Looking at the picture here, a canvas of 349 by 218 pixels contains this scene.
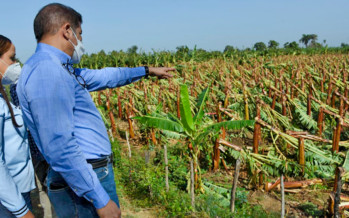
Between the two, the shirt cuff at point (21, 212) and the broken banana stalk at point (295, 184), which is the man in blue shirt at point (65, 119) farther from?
the broken banana stalk at point (295, 184)

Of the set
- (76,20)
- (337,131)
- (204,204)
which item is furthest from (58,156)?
(337,131)

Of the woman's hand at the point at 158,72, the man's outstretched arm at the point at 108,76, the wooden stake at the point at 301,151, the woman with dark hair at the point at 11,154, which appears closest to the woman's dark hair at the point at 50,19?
the man's outstretched arm at the point at 108,76

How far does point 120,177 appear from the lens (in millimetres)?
4570

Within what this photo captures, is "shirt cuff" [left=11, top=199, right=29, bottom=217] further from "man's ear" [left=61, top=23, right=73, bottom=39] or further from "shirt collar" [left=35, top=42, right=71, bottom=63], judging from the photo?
"man's ear" [left=61, top=23, right=73, bottom=39]

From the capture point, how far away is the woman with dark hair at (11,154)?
68.6 inches

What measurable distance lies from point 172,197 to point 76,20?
2775 mm

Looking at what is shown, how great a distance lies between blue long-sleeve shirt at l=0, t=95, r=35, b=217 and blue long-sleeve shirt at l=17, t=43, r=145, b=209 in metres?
0.58

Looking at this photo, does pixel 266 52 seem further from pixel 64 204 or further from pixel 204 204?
pixel 64 204

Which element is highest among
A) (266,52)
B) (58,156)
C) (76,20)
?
(266,52)

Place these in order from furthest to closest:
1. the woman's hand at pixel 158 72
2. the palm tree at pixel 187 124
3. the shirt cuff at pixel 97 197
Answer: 1. the palm tree at pixel 187 124
2. the woman's hand at pixel 158 72
3. the shirt cuff at pixel 97 197

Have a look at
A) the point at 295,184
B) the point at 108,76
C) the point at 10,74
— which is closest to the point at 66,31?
the point at 108,76

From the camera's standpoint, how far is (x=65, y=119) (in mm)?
1283

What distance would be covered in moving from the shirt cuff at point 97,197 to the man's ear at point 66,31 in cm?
83

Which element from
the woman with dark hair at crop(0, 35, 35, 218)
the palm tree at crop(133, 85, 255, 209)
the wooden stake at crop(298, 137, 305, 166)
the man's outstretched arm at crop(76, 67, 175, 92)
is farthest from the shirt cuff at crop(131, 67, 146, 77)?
the wooden stake at crop(298, 137, 305, 166)
